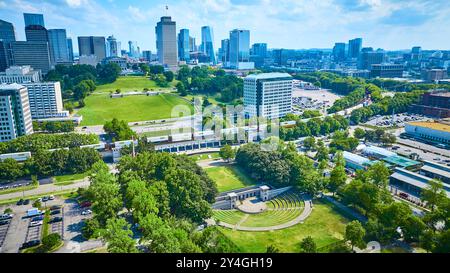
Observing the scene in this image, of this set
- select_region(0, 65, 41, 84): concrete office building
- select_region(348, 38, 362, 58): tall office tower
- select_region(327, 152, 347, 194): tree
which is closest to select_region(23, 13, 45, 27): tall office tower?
select_region(327, 152, 347, 194): tree

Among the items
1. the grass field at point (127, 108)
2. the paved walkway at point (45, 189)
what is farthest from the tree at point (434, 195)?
the grass field at point (127, 108)

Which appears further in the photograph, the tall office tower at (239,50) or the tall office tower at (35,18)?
the tall office tower at (239,50)

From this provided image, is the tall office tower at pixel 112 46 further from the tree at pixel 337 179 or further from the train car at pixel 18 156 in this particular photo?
the tree at pixel 337 179

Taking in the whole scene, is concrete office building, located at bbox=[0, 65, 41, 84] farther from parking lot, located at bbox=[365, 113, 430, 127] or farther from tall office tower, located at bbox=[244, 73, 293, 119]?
parking lot, located at bbox=[365, 113, 430, 127]

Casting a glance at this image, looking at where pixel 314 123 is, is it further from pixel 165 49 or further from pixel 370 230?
pixel 165 49

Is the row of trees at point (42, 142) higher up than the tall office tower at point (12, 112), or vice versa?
the tall office tower at point (12, 112)

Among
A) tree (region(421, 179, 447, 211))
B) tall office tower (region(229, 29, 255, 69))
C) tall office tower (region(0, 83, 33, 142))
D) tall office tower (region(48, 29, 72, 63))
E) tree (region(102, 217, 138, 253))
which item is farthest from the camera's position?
tall office tower (region(229, 29, 255, 69))

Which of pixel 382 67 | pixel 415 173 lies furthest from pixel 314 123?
pixel 382 67
